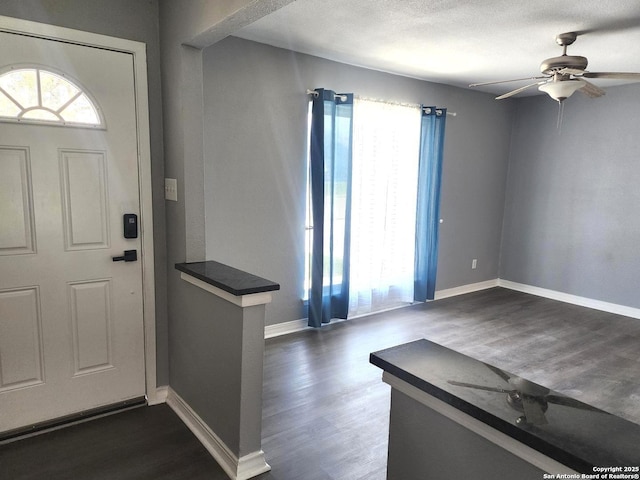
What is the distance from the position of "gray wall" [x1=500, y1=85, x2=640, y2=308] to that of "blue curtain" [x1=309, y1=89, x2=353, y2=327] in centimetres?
292

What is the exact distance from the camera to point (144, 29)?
232 cm

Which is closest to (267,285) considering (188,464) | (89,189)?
(188,464)

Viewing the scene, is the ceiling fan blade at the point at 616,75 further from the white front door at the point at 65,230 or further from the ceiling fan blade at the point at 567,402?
the white front door at the point at 65,230

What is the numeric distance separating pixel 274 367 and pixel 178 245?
1270mm

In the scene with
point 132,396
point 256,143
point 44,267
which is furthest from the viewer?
point 256,143

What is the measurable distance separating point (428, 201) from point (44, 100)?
12.0 ft

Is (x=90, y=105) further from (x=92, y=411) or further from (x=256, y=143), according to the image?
(x=92, y=411)

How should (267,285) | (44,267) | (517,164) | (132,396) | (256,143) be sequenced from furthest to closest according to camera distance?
(517,164) → (256,143) → (132,396) → (44,267) → (267,285)

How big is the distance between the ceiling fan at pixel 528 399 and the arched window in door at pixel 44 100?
2.18m

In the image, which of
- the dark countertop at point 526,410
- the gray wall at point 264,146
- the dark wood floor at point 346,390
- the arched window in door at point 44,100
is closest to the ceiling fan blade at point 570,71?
the gray wall at point 264,146

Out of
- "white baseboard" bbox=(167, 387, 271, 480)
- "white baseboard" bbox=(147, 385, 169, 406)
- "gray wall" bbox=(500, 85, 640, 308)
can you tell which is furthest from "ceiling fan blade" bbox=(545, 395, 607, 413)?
"gray wall" bbox=(500, 85, 640, 308)

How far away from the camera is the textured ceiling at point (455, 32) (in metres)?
2.52

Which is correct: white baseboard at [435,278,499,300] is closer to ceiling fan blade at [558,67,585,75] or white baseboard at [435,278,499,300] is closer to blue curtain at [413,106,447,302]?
blue curtain at [413,106,447,302]

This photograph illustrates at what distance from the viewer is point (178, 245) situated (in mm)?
2389
